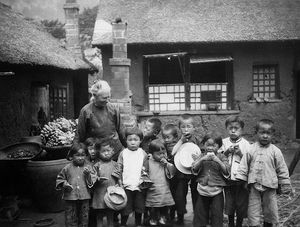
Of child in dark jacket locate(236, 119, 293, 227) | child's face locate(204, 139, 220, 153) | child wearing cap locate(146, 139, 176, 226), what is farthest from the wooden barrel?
child in dark jacket locate(236, 119, 293, 227)

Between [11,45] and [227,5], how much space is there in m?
7.87

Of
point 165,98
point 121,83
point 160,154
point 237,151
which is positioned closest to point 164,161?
point 160,154

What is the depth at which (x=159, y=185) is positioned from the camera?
437 cm

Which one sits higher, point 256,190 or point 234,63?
point 234,63

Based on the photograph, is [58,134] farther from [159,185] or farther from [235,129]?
[235,129]

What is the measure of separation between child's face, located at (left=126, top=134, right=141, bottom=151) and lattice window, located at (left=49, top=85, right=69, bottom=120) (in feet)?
22.1

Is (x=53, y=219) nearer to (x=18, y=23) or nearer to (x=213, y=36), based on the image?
(x=18, y=23)

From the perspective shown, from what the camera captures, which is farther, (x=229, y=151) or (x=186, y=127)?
(x=186, y=127)

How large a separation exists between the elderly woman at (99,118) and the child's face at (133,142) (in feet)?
1.00

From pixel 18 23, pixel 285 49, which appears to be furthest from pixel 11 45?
pixel 285 49

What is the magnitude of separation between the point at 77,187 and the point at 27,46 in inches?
215

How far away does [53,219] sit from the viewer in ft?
16.7

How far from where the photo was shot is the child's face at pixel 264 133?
3.92 metres

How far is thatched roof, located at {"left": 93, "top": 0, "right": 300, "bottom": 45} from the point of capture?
11.2 m
